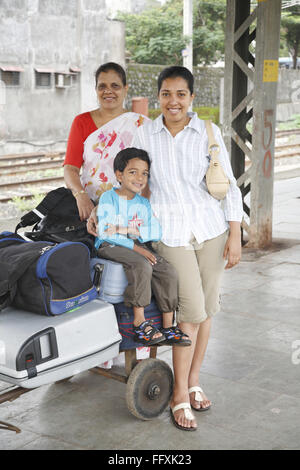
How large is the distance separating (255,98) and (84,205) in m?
4.48

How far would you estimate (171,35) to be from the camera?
31.6 m

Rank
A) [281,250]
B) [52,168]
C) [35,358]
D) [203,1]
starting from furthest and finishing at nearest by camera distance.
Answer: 1. [203,1]
2. [52,168]
3. [281,250]
4. [35,358]

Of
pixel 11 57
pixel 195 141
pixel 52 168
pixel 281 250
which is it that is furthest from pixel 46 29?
pixel 195 141

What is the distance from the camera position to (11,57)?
2447 cm

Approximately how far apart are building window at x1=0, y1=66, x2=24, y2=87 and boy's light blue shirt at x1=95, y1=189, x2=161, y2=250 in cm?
2177

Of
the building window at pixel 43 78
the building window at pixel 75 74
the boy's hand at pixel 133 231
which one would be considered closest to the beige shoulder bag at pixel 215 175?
the boy's hand at pixel 133 231

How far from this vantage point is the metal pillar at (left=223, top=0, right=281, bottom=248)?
25.1 ft

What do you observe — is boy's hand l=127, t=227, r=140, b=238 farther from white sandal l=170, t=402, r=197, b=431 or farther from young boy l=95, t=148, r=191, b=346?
white sandal l=170, t=402, r=197, b=431

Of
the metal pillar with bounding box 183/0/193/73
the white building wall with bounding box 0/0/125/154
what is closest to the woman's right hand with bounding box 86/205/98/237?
the white building wall with bounding box 0/0/125/154

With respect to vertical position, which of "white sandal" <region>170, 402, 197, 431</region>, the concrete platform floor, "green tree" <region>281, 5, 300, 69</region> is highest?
"green tree" <region>281, 5, 300, 69</region>

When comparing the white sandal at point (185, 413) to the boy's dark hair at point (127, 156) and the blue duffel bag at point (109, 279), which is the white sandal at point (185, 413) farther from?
the boy's dark hair at point (127, 156)

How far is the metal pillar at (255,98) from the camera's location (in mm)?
7648
